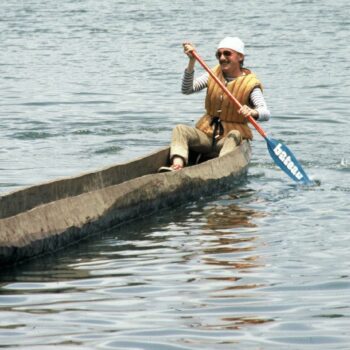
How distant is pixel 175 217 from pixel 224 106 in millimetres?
2140

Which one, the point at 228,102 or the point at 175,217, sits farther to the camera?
the point at 228,102

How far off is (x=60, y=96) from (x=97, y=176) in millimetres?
10710

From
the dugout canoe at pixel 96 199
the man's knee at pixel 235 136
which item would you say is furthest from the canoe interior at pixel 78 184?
the man's knee at pixel 235 136

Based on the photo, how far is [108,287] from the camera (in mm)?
8852

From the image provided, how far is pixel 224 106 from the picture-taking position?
43.9ft

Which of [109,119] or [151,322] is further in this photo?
[109,119]

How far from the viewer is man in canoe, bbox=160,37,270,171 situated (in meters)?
13.1

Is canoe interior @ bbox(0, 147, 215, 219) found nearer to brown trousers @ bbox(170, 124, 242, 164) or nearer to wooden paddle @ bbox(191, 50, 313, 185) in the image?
brown trousers @ bbox(170, 124, 242, 164)

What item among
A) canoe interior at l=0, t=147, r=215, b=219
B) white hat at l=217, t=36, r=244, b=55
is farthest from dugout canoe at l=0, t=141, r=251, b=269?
white hat at l=217, t=36, r=244, b=55

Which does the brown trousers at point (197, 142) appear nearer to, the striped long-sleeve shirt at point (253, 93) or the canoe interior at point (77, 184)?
the canoe interior at point (77, 184)

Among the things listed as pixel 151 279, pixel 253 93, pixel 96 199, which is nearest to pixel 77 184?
pixel 96 199

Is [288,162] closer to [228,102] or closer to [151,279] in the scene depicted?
[228,102]

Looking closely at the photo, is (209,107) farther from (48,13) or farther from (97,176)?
(48,13)

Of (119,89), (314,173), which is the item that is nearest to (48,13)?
(119,89)
